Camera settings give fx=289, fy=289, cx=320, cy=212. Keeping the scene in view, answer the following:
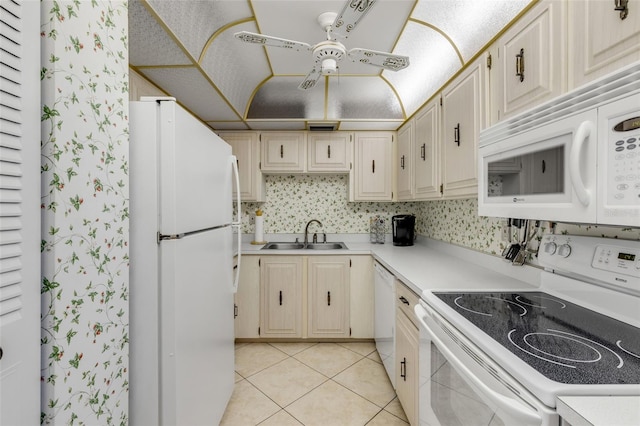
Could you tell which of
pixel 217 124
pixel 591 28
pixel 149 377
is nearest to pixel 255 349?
pixel 149 377

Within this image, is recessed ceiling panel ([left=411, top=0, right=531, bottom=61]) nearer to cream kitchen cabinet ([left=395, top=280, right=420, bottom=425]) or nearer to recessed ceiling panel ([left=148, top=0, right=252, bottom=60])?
recessed ceiling panel ([left=148, top=0, right=252, bottom=60])

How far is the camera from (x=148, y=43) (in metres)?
1.56

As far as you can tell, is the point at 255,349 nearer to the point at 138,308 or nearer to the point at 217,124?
the point at 138,308

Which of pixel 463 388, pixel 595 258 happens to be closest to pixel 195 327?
pixel 463 388

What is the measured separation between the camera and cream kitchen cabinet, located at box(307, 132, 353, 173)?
308 cm

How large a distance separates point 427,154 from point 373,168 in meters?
0.92

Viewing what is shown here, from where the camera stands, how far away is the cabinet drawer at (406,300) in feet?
5.09

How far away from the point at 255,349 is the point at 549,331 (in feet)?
8.01

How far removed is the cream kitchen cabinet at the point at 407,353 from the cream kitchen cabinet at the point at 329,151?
5.21 feet

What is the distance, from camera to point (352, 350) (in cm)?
271

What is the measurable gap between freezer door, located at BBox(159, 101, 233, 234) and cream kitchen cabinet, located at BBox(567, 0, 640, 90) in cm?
145

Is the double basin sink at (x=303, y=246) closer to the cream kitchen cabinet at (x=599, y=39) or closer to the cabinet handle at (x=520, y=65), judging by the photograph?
the cabinet handle at (x=520, y=65)

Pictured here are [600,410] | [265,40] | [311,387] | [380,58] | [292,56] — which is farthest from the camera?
[292,56]

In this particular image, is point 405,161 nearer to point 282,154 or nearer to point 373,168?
point 373,168
